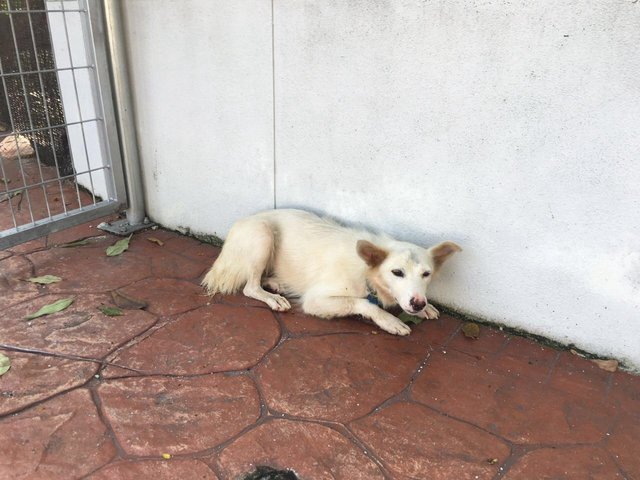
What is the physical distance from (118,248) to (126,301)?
85 centimetres

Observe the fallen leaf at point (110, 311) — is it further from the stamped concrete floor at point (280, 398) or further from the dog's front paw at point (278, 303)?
the dog's front paw at point (278, 303)

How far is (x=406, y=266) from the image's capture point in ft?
10.4

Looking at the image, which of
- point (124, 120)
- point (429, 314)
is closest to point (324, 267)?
point (429, 314)

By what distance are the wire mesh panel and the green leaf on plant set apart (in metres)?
0.29

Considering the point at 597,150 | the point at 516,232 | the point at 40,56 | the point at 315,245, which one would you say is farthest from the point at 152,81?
the point at 597,150

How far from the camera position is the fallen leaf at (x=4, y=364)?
2.92 meters

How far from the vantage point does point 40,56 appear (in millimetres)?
5012

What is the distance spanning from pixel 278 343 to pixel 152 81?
93.7 inches

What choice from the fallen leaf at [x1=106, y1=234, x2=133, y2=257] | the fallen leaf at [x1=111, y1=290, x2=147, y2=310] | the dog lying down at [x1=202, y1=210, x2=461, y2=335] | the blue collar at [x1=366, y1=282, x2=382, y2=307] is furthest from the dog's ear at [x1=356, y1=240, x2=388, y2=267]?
the fallen leaf at [x1=106, y1=234, x2=133, y2=257]

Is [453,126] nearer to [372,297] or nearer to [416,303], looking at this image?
[416,303]

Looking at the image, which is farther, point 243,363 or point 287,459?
point 243,363

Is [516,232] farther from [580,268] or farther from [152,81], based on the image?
[152,81]

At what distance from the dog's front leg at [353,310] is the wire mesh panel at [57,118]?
206 cm

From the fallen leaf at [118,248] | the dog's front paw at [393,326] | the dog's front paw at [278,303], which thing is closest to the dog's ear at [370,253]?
the dog's front paw at [393,326]
